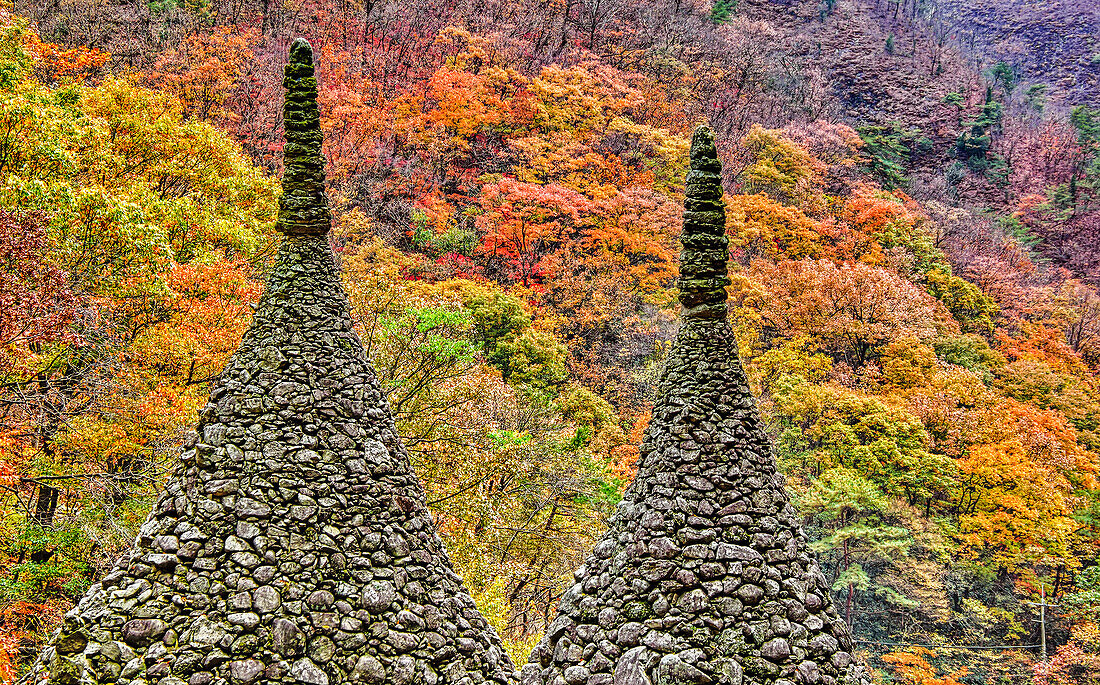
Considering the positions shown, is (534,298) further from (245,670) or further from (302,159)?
(245,670)

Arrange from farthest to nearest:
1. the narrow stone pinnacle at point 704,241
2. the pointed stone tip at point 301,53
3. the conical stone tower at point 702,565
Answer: the pointed stone tip at point 301,53, the narrow stone pinnacle at point 704,241, the conical stone tower at point 702,565

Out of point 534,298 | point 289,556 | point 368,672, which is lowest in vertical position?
point 534,298

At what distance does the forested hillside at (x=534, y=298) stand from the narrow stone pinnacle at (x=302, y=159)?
644cm

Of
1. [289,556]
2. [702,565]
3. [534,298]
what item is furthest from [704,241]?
[534,298]

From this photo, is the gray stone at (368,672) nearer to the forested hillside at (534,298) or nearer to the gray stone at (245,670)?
the gray stone at (245,670)

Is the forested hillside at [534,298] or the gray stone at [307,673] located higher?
the gray stone at [307,673]

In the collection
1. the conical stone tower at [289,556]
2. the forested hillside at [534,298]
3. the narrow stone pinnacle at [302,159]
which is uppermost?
the narrow stone pinnacle at [302,159]

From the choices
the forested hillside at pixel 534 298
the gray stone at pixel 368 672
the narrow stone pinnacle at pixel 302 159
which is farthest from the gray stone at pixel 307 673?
the forested hillside at pixel 534 298

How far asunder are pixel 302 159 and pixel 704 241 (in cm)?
292

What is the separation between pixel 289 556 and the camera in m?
3.87

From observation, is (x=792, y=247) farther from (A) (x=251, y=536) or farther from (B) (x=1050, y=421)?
(A) (x=251, y=536)

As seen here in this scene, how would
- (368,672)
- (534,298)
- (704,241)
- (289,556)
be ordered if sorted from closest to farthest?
(368,672) → (289,556) → (704,241) → (534,298)

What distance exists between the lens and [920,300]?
30.2m

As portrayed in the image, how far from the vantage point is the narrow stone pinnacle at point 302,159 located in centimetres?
485
